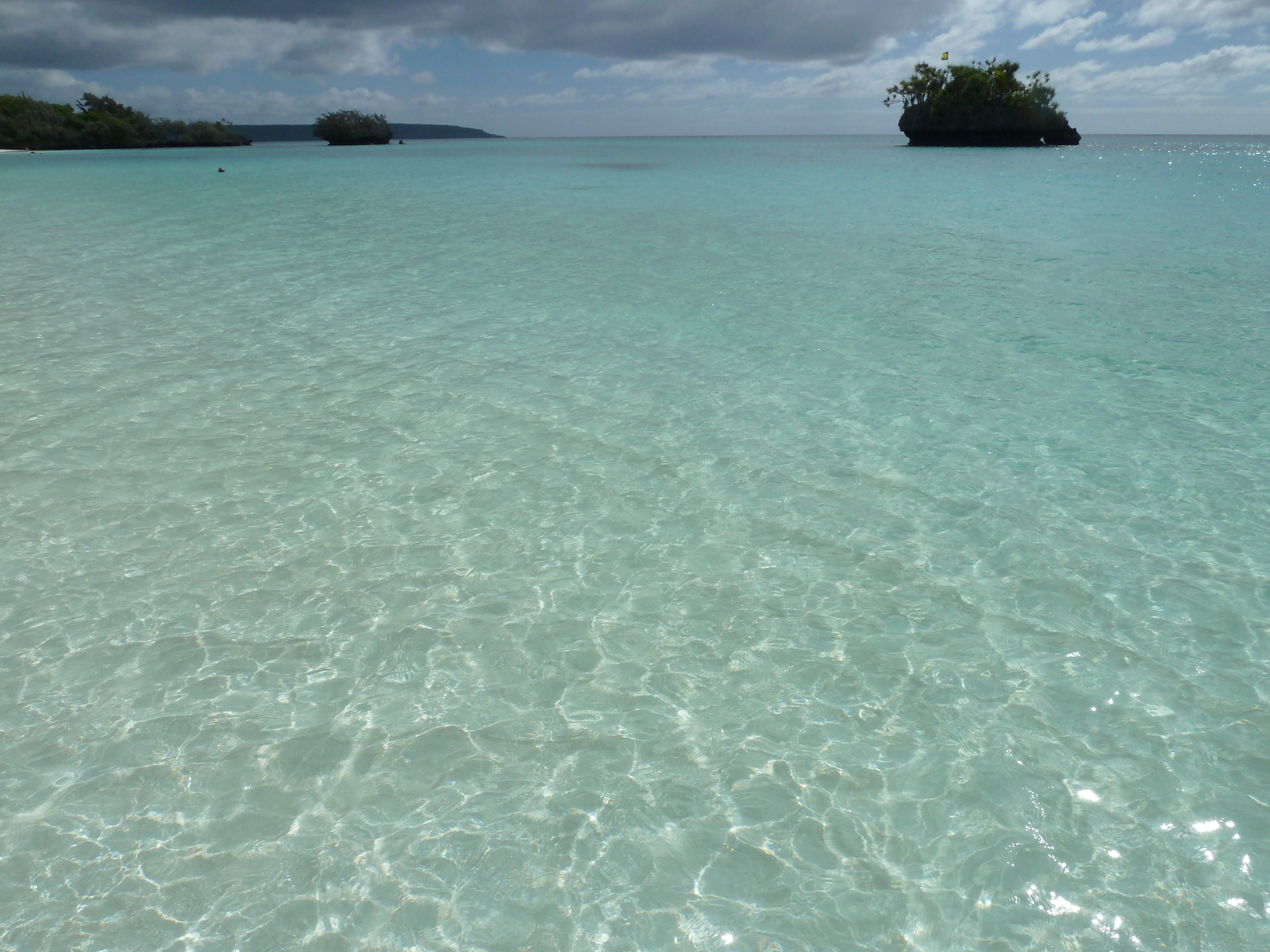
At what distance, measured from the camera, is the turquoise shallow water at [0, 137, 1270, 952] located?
9.82 ft

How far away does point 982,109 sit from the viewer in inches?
4114

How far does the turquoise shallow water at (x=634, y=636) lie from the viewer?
299 centimetres

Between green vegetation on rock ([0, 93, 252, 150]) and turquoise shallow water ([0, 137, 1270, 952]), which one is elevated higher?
green vegetation on rock ([0, 93, 252, 150])

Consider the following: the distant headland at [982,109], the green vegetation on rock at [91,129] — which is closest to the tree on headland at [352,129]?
the green vegetation on rock at [91,129]

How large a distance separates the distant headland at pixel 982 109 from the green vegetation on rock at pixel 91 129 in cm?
11682

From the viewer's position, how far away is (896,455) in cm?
668

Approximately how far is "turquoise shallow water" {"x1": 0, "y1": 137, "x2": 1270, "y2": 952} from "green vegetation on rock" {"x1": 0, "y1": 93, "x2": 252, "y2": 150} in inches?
4936

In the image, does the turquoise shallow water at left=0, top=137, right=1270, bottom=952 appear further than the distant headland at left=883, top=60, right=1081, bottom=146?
No

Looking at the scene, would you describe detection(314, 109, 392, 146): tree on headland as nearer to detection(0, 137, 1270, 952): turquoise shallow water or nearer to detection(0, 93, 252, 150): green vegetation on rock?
detection(0, 93, 252, 150): green vegetation on rock

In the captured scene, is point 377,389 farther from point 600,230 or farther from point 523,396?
point 600,230

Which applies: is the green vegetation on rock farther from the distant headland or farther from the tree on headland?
the distant headland

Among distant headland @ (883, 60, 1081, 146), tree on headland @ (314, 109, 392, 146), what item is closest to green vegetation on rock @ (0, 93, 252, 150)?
tree on headland @ (314, 109, 392, 146)

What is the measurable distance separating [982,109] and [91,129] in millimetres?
126411

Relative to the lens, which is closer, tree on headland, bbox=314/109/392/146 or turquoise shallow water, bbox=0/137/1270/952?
turquoise shallow water, bbox=0/137/1270/952
